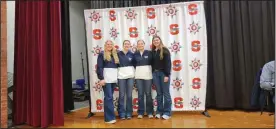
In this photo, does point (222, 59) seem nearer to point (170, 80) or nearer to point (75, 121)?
point (170, 80)

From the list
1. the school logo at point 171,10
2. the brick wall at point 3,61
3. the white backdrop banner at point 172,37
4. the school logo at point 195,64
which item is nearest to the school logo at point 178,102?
the white backdrop banner at point 172,37

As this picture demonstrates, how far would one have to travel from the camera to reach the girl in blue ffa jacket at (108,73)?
3.62 metres

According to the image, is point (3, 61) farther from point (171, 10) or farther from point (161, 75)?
point (171, 10)

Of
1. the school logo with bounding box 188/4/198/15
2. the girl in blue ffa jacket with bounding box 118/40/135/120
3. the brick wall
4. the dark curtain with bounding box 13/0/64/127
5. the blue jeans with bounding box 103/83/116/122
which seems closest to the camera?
the brick wall

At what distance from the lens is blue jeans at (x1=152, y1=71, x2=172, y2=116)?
3723 millimetres

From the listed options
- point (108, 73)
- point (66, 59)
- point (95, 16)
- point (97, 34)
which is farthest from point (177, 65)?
point (66, 59)

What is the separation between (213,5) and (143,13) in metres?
1.29

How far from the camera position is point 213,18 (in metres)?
4.37

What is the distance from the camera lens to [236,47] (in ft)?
14.0

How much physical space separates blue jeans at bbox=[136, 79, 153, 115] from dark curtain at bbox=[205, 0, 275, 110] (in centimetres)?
122

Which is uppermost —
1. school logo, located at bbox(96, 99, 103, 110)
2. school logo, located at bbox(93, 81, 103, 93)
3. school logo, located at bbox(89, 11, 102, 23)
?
school logo, located at bbox(89, 11, 102, 23)

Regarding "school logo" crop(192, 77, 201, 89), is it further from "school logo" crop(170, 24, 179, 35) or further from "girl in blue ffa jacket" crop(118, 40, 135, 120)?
"girl in blue ffa jacket" crop(118, 40, 135, 120)

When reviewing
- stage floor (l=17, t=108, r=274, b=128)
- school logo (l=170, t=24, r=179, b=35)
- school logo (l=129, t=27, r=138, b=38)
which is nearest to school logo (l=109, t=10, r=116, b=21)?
school logo (l=129, t=27, r=138, b=38)

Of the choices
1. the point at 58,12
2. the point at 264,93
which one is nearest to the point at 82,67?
the point at 58,12
